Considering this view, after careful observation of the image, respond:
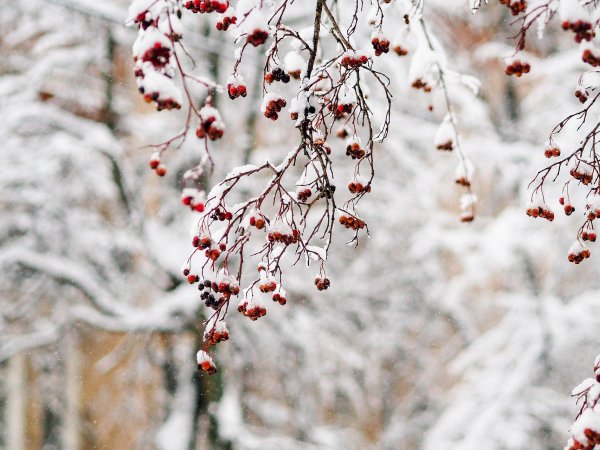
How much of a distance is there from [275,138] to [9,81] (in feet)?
9.93

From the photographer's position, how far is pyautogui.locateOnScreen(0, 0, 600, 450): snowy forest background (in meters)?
6.16

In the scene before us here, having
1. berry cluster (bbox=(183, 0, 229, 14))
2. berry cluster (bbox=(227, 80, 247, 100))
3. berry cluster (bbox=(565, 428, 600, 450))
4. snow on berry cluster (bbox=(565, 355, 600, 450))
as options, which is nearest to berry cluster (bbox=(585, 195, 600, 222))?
snow on berry cluster (bbox=(565, 355, 600, 450))

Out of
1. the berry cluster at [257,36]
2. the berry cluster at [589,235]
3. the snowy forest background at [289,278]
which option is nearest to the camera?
the berry cluster at [257,36]

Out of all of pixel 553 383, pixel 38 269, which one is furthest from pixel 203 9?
pixel 553 383

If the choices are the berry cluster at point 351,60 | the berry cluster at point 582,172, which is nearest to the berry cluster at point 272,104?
the berry cluster at point 351,60

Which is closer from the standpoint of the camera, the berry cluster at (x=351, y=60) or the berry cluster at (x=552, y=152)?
the berry cluster at (x=351, y=60)

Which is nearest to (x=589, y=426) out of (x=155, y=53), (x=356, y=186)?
(x=356, y=186)

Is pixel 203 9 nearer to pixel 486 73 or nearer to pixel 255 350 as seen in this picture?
pixel 255 350

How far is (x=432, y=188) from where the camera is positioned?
7488 mm

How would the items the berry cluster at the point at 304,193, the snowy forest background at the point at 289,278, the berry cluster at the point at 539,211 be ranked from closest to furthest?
1. the berry cluster at the point at 304,193
2. the berry cluster at the point at 539,211
3. the snowy forest background at the point at 289,278

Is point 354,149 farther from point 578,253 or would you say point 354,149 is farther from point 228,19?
point 578,253

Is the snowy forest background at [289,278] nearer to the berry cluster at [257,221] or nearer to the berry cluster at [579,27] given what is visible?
the berry cluster at [257,221]

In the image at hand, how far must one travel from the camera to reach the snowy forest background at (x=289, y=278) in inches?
243

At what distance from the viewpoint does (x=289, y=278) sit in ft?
22.4
